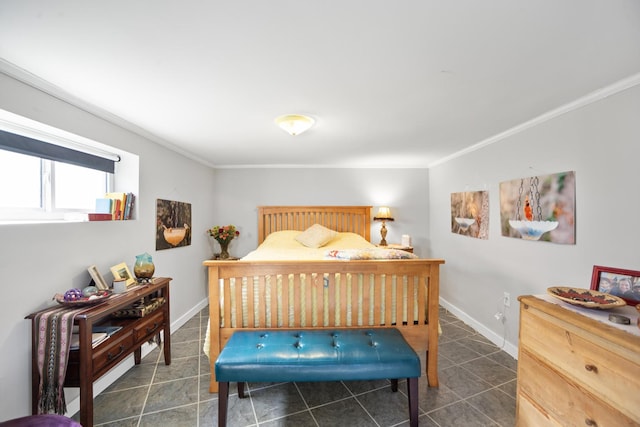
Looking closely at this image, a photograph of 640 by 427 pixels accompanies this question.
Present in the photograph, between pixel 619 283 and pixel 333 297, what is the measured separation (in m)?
1.78

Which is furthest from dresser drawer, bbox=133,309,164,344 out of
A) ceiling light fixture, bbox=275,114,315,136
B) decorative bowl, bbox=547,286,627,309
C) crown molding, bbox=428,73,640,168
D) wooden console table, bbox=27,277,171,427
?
crown molding, bbox=428,73,640,168

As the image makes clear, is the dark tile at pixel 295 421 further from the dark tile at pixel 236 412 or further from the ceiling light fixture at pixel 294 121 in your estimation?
the ceiling light fixture at pixel 294 121

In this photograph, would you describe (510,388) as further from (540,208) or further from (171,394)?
(171,394)

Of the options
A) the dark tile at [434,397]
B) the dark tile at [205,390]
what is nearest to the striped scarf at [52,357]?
the dark tile at [205,390]

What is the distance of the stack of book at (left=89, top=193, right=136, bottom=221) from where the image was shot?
2.20 metres

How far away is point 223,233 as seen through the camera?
13.5 feet

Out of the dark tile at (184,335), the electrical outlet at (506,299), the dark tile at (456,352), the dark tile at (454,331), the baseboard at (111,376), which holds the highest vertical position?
the electrical outlet at (506,299)

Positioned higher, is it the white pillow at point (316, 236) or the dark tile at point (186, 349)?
the white pillow at point (316, 236)

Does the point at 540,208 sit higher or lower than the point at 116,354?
higher

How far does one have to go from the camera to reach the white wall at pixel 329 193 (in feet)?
14.7

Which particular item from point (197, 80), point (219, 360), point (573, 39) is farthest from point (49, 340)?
point (573, 39)

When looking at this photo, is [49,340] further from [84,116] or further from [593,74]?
[593,74]

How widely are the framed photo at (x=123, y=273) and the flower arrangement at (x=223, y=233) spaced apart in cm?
178

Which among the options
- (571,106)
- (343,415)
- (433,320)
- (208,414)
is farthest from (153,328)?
(571,106)
